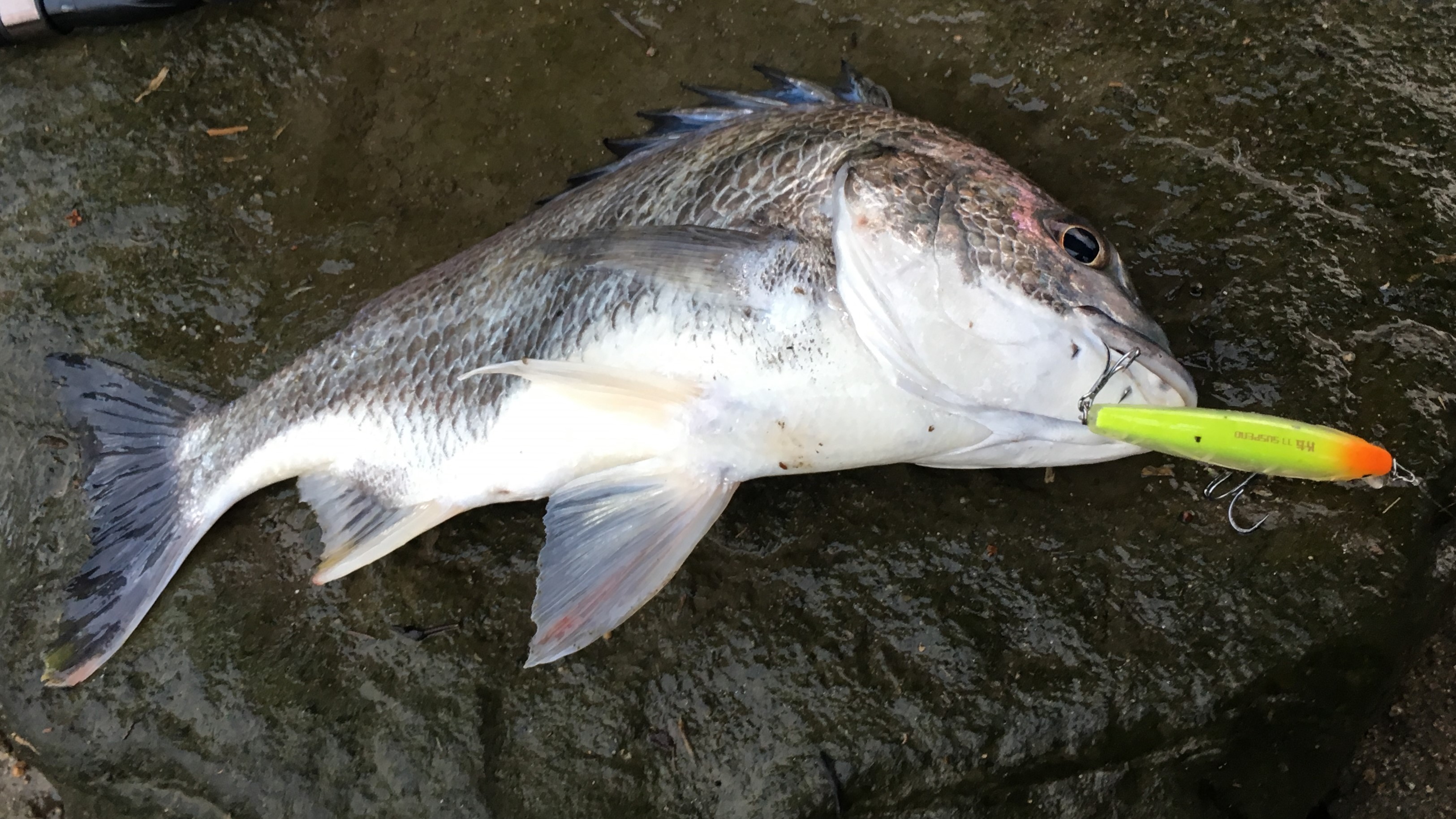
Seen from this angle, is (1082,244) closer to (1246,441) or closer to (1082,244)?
(1082,244)

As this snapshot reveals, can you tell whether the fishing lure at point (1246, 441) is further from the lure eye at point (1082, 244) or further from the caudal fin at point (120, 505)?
the caudal fin at point (120, 505)

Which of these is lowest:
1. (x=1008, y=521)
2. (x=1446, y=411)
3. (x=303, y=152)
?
(x=1008, y=521)

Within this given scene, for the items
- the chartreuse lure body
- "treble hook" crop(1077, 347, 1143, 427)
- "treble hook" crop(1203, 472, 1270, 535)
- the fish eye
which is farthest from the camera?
"treble hook" crop(1203, 472, 1270, 535)

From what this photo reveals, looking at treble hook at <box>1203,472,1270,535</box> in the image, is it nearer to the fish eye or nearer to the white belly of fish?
the white belly of fish

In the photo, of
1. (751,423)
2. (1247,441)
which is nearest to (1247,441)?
(1247,441)

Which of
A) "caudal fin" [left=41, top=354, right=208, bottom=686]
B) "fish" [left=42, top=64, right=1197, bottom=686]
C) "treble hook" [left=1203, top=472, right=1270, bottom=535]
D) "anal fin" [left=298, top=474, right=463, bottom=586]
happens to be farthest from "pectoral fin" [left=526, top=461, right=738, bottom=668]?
"treble hook" [left=1203, top=472, right=1270, bottom=535]

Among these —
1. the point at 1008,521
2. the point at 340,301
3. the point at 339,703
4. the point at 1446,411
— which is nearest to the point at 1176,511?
the point at 1008,521

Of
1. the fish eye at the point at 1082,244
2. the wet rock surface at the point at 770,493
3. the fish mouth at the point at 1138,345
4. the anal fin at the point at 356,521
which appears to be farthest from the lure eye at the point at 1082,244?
the anal fin at the point at 356,521

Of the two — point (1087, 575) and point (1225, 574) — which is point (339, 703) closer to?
point (1087, 575)
